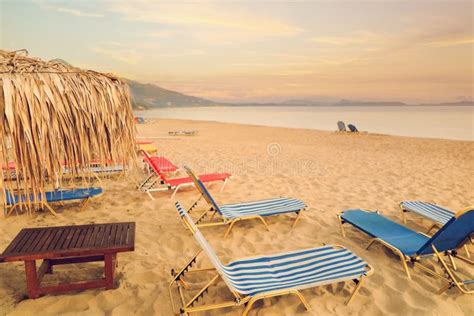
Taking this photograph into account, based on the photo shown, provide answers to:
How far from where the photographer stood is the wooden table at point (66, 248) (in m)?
2.38

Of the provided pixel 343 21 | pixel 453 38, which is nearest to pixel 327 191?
pixel 343 21

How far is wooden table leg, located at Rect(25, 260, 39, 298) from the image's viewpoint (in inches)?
95.7

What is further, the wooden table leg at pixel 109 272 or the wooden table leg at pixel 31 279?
→ the wooden table leg at pixel 109 272

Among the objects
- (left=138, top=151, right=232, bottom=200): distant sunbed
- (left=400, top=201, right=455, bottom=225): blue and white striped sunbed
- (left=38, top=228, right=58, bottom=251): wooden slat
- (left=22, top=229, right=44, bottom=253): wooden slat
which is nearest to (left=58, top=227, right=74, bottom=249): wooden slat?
(left=38, top=228, right=58, bottom=251): wooden slat

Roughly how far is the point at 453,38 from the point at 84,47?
30092 mm

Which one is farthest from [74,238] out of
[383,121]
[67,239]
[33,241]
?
[383,121]

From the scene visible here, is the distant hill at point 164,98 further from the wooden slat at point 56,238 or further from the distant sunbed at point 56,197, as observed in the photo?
the wooden slat at point 56,238

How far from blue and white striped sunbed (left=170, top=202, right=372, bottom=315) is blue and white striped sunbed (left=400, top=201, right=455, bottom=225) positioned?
1.76 metres

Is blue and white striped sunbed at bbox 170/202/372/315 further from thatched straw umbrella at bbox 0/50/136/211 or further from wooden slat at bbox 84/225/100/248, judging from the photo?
thatched straw umbrella at bbox 0/50/136/211

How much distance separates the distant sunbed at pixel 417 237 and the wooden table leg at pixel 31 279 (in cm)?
336

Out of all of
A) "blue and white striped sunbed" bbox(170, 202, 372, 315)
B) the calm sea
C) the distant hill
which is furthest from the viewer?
the distant hill

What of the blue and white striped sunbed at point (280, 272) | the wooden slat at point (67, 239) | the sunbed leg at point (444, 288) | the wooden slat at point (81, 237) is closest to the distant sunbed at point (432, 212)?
the sunbed leg at point (444, 288)

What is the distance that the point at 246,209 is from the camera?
14.3ft

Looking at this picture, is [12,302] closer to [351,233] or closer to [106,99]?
[106,99]
